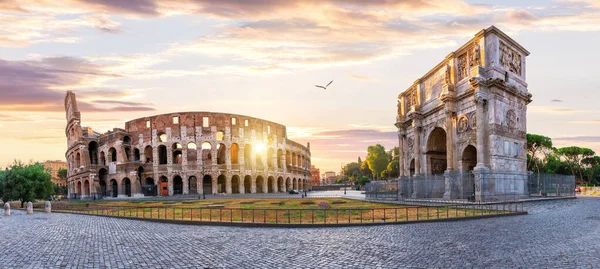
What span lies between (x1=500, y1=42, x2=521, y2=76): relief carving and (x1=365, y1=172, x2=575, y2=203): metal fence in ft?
25.9

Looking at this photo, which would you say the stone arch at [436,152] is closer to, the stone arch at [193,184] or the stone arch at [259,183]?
the stone arch at [259,183]

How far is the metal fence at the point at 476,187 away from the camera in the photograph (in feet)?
81.8

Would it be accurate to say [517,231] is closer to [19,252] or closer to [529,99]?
[19,252]

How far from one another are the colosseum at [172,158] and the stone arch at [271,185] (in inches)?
7.1

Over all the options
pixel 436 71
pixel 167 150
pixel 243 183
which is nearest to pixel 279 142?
pixel 243 183

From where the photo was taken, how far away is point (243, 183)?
6203 centimetres

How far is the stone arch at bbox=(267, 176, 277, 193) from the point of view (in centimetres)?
6762

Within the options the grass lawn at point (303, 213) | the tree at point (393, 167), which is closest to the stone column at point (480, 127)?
the grass lawn at point (303, 213)

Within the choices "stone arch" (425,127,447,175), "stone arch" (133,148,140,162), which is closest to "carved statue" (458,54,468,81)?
"stone arch" (425,127,447,175)

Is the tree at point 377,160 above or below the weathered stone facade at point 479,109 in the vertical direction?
below

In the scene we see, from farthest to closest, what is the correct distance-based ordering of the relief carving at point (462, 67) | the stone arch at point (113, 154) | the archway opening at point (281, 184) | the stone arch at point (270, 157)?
the archway opening at point (281, 184), the stone arch at point (270, 157), the stone arch at point (113, 154), the relief carving at point (462, 67)

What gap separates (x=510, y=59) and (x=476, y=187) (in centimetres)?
1068

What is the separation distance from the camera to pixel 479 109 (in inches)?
1041

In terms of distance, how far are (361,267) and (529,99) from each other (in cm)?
2877
